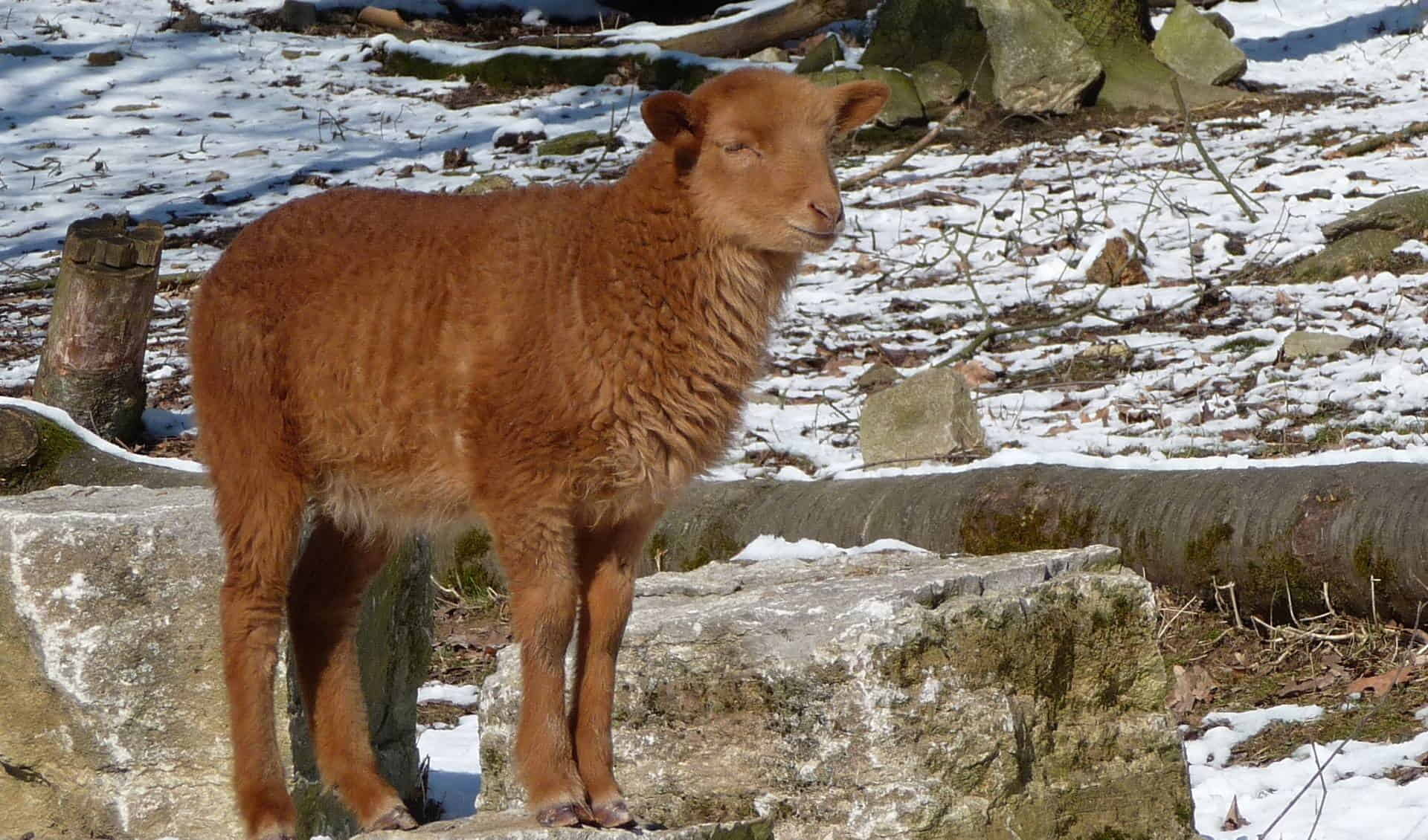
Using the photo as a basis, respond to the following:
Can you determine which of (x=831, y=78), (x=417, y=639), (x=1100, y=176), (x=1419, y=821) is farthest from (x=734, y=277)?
(x=831, y=78)

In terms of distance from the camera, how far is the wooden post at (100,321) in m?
8.91

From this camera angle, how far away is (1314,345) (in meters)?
9.35

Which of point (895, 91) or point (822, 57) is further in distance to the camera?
point (822, 57)

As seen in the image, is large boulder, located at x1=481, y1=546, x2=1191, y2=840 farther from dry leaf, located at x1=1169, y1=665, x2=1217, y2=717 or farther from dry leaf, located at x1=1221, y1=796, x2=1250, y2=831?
dry leaf, located at x1=1169, y1=665, x2=1217, y2=717

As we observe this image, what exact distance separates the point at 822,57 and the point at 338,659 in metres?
12.9

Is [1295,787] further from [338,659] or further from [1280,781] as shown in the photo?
[338,659]

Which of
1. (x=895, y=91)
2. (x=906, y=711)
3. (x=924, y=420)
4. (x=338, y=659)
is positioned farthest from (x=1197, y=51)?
(x=338, y=659)

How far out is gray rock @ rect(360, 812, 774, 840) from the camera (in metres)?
3.85

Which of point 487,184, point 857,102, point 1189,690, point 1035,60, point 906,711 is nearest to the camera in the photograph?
point 906,711

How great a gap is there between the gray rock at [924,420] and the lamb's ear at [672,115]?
4188mm

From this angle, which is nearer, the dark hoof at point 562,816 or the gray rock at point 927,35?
the dark hoof at point 562,816

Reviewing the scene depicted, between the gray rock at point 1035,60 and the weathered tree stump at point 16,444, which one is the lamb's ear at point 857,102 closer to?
the weathered tree stump at point 16,444

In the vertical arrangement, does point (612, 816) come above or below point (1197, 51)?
below

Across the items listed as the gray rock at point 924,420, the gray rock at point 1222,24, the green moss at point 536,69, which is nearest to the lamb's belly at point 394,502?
the gray rock at point 924,420
